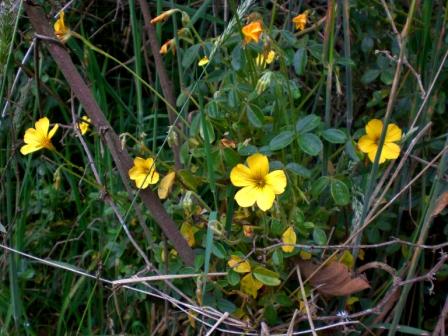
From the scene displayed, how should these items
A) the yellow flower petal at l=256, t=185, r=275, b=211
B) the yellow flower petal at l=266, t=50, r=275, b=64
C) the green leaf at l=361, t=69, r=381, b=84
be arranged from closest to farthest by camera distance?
the yellow flower petal at l=256, t=185, r=275, b=211 < the yellow flower petal at l=266, t=50, r=275, b=64 < the green leaf at l=361, t=69, r=381, b=84

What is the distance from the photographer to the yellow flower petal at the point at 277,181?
3.67ft

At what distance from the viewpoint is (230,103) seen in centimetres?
117

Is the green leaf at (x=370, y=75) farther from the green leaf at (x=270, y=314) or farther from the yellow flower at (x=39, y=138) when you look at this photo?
the yellow flower at (x=39, y=138)

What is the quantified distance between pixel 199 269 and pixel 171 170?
0.53ft

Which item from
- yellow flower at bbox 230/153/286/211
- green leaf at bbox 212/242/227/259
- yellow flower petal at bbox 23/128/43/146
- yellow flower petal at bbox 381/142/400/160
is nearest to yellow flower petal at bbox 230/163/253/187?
yellow flower at bbox 230/153/286/211

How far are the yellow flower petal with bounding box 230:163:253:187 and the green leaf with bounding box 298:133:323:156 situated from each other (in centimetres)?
9

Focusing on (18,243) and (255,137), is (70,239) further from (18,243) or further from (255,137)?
(255,137)

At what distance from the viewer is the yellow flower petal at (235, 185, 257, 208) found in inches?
44.7

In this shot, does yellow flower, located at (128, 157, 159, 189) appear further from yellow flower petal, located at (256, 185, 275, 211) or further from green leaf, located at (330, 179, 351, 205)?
green leaf, located at (330, 179, 351, 205)

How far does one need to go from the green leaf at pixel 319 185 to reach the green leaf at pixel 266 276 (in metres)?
0.14

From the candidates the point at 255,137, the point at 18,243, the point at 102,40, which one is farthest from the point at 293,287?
the point at 102,40

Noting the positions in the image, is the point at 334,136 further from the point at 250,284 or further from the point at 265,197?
the point at 250,284

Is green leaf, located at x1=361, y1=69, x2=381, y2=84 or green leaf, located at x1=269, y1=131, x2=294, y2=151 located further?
green leaf, located at x1=361, y1=69, x2=381, y2=84

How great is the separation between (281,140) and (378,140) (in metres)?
0.17
